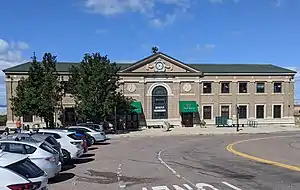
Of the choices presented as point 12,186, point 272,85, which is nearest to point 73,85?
point 272,85

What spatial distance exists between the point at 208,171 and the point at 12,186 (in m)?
10.3

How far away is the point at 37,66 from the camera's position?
156ft

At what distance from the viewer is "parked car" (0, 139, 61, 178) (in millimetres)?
12430

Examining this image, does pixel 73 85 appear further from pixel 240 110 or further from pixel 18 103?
pixel 240 110

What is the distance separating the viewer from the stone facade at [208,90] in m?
58.3

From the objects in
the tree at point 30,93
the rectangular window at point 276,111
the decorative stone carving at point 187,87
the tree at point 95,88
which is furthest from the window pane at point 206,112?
the tree at point 30,93

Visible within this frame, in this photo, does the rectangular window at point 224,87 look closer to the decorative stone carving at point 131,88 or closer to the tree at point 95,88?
the decorative stone carving at point 131,88

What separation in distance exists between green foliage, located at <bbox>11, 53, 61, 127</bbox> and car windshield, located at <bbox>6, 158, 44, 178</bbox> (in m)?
38.2

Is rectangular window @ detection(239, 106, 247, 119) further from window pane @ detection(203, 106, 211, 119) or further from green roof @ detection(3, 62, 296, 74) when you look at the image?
green roof @ detection(3, 62, 296, 74)

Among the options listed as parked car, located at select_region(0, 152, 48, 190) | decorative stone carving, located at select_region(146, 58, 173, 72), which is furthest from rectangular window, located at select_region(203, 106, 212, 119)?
parked car, located at select_region(0, 152, 48, 190)

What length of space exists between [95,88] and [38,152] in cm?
3467

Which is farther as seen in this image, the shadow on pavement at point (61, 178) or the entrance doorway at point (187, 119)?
the entrance doorway at point (187, 119)

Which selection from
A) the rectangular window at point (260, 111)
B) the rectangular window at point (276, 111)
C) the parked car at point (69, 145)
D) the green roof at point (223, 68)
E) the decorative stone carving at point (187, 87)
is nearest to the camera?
the parked car at point (69, 145)

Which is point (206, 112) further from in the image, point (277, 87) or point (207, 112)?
point (277, 87)
